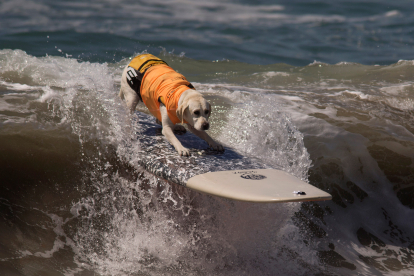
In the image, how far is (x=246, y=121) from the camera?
486 centimetres

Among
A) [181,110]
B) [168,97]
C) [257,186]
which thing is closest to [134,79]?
[168,97]

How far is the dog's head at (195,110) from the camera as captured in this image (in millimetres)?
→ 3057

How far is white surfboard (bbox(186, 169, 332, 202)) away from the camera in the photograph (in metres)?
2.53

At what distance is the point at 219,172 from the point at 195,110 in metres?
0.58

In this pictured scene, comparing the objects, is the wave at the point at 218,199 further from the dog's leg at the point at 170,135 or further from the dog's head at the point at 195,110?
the dog's head at the point at 195,110

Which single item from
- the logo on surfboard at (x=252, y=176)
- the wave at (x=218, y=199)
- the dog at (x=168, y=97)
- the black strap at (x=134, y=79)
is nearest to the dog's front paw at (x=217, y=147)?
the dog at (x=168, y=97)

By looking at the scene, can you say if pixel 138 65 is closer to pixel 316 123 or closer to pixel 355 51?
pixel 316 123

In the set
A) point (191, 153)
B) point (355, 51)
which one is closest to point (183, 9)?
point (355, 51)

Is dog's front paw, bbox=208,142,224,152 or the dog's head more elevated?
the dog's head

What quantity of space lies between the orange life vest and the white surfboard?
0.79 meters

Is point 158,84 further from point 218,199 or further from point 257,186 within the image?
point 257,186

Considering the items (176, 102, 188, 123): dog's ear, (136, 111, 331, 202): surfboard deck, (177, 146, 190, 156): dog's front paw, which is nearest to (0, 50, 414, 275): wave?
(136, 111, 331, 202): surfboard deck

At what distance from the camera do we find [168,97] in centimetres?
332

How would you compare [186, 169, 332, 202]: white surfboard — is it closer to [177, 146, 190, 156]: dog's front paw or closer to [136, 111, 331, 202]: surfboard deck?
[136, 111, 331, 202]: surfboard deck
